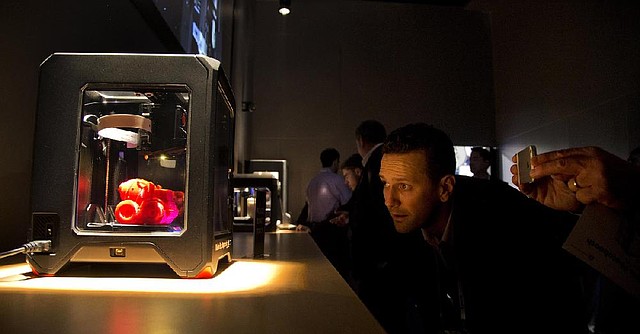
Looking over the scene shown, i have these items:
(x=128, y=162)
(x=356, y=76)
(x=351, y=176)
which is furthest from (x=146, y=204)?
(x=356, y=76)

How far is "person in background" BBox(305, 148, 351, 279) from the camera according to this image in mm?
3307

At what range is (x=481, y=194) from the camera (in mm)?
1200

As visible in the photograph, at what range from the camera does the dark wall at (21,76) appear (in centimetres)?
90

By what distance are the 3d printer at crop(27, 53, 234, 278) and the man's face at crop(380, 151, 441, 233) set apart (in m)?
0.70

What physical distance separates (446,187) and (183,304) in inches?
40.5

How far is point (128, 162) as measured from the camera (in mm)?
867

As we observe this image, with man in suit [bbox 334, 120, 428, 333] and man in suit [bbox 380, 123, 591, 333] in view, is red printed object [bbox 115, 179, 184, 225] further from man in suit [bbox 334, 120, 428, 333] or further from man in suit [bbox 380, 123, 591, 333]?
man in suit [bbox 334, 120, 428, 333]

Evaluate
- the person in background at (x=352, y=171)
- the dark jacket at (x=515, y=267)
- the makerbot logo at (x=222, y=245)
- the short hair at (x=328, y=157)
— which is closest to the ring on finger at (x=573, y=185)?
the dark jacket at (x=515, y=267)

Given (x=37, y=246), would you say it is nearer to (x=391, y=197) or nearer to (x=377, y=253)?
(x=391, y=197)

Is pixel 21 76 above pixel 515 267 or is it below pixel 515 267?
above

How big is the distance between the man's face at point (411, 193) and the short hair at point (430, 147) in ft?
0.06

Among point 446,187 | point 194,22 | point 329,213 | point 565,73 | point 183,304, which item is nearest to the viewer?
point 183,304

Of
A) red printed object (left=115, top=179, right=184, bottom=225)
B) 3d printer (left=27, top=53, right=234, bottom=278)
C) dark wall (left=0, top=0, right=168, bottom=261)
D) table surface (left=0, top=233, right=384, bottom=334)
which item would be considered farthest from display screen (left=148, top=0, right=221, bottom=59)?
table surface (left=0, top=233, right=384, bottom=334)

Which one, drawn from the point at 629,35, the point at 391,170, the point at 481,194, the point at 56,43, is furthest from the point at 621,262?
the point at 629,35
